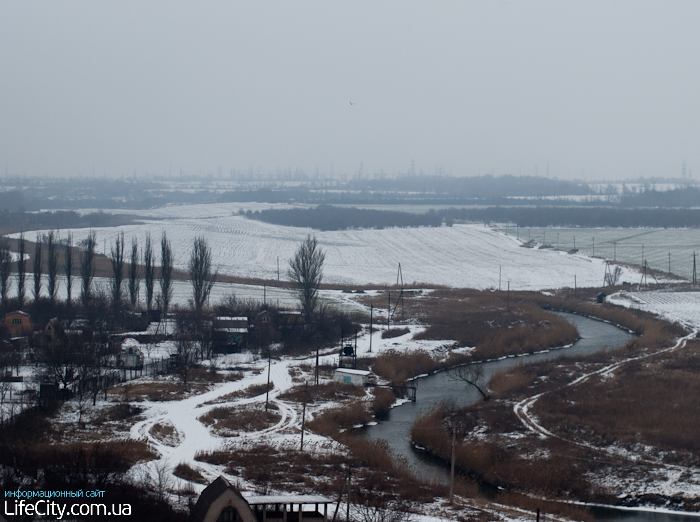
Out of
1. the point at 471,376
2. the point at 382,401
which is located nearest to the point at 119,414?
the point at 382,401

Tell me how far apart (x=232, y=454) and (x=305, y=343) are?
10.4 m

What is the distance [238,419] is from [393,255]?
106 feet

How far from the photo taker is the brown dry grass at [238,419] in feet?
45.2

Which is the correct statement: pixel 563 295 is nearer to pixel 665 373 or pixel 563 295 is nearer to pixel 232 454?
pixel 665 373

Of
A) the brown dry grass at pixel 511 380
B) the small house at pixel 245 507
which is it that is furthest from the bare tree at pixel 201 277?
the small house at pixel 245 507

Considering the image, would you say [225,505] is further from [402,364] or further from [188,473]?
[402,364]

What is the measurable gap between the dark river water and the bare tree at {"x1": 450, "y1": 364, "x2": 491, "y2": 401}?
0.60 feet

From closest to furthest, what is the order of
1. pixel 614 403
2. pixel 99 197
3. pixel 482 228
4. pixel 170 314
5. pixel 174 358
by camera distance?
pixel 614 403
pixel 174 358
pixel 170 314
pixel 482 228
pixel 99 197

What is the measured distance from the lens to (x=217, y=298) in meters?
29.3

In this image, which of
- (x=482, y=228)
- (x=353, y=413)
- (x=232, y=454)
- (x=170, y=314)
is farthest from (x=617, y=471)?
(x=482, y=228)

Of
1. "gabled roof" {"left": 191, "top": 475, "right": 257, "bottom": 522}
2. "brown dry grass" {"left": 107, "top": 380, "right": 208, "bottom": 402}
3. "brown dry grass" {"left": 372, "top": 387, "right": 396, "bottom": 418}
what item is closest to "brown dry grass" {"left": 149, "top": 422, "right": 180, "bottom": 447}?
"brown dry grass" {"left": 107, "top": 380, "right": 208, "bottom": 402}

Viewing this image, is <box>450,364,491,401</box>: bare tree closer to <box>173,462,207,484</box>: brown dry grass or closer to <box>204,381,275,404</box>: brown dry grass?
<box>204,381,275,404</box>: brown dry grass

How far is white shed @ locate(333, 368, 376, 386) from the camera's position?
1764cm

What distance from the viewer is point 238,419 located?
47.1ft
